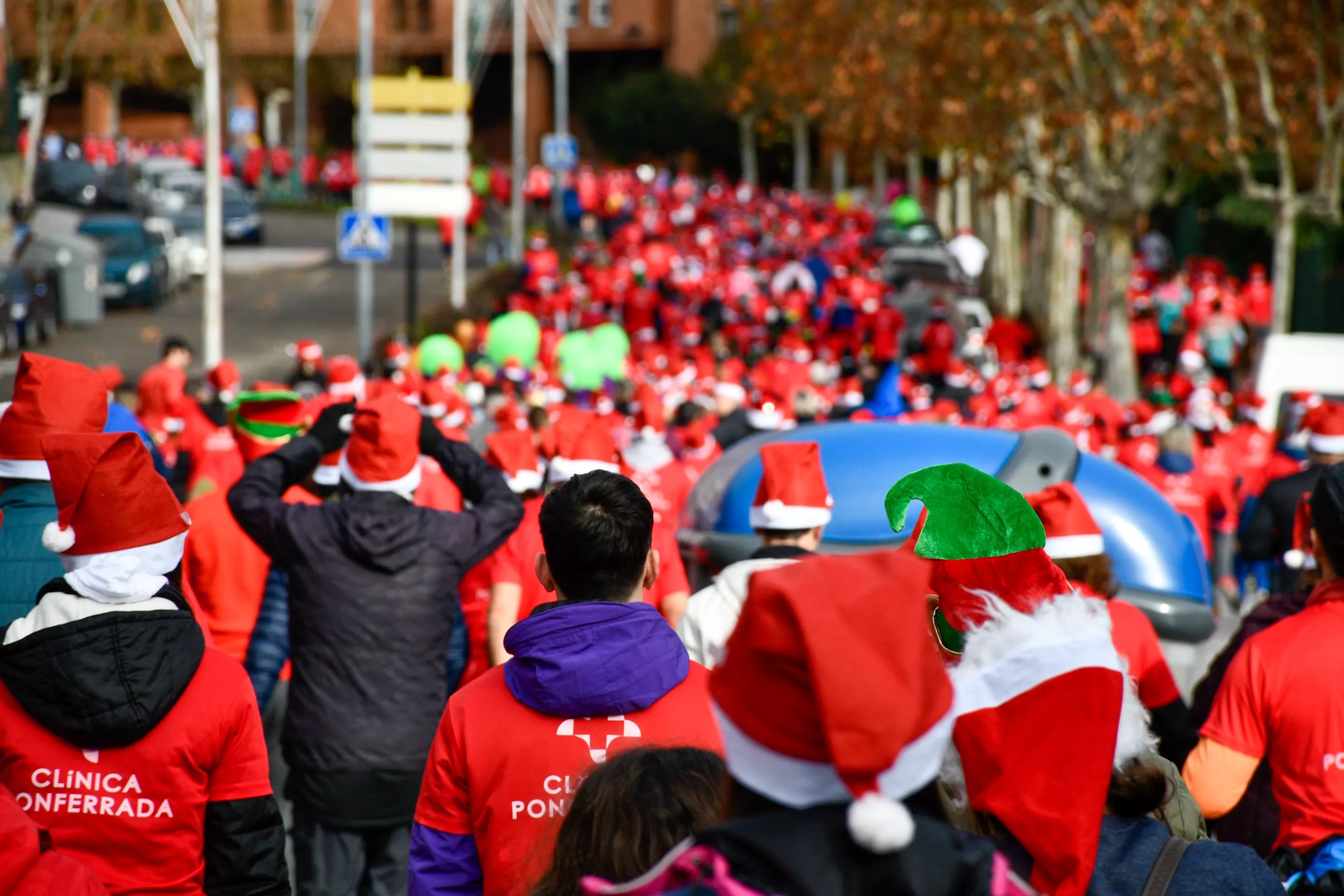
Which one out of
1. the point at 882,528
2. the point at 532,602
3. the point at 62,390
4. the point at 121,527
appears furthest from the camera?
the point at 882,528

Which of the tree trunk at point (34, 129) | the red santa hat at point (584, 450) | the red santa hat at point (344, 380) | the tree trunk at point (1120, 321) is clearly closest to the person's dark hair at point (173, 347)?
the red santa hat at point (344, 380)

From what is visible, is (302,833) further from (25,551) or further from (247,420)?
(247,420)

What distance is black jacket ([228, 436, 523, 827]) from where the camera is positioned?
15.0 ft

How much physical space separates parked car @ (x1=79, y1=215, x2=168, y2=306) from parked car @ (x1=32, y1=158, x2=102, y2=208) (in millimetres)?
11275

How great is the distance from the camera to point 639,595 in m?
3.49

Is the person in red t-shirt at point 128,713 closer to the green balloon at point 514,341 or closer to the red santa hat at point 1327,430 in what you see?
the red santa hat at point 1327,430

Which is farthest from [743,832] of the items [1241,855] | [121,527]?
[121,527]

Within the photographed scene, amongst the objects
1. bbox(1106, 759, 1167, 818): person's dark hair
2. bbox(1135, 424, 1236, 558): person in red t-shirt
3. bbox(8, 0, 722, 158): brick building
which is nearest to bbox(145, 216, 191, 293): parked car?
bbox(8, 0, 722, 158): brick building

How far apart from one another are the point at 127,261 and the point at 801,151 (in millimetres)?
36768

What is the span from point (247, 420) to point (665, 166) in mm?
66826

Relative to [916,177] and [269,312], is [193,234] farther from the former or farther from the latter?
[916,177]

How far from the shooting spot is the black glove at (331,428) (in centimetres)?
501

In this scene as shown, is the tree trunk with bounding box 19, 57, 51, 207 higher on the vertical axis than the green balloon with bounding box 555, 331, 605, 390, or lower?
higher

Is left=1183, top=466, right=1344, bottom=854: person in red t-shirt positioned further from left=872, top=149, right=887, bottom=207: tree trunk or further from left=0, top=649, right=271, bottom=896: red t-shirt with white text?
left=872, top=149, right=887, bottom=207: tree trunk
